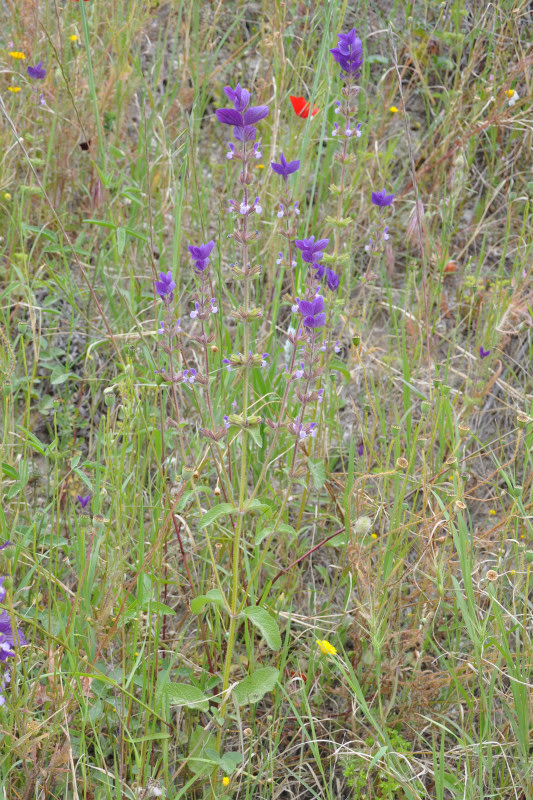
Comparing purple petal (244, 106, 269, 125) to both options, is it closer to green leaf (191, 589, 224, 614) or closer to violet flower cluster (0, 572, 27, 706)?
green leaf (191, 589, 224, 614)

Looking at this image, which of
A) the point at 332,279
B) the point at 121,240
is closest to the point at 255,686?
the point at 332,279

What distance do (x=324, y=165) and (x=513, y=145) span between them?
1016 mm

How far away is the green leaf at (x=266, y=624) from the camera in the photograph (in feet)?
4.79

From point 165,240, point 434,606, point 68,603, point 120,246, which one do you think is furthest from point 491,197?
point 68,603

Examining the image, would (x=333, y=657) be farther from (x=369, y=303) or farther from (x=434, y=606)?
(x=369, y=303)

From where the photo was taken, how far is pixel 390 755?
1.63 metres

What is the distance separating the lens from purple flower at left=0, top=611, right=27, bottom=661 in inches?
56.5

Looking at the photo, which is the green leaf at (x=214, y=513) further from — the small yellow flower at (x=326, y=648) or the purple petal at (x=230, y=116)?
the purple petal at (x=230, y=116)

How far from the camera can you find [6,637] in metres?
1.50

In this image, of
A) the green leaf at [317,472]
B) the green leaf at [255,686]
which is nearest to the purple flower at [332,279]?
the green leaf at [317,472]

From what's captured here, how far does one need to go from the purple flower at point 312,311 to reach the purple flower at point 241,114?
0.38 meters

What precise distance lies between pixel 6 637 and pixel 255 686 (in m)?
0.55

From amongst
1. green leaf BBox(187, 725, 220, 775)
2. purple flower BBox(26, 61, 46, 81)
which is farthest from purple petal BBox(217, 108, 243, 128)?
purple flower BBox(26, 61, 46, 81)

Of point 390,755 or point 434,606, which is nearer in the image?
point 390,755
